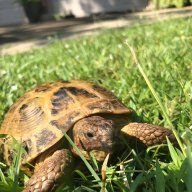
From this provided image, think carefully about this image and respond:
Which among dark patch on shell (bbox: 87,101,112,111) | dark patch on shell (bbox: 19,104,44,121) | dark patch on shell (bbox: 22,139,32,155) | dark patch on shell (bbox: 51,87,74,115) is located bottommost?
dark patch on shell (bbox: 22,139,32,155)

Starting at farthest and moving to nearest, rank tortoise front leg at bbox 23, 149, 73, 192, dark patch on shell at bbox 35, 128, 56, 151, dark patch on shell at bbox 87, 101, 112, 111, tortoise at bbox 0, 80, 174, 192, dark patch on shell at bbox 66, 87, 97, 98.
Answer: dark patch on shell at bbox 66, 87, 97, 98, dark patch on shell at bbox 87, 101, 112, 111, dark patch on shell at bbox 35, 128, 56, 151, tortoise at bbox 0, 80, 174, 192, tortoise front leg at bbox 23, 149, 73, 192

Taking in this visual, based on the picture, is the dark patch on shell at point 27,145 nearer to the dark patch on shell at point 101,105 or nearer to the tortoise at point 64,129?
the tortoise at point 64,129

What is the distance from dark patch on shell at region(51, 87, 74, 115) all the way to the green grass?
1.35ft

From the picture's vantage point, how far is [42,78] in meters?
5.11

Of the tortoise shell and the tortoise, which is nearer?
the tortoise

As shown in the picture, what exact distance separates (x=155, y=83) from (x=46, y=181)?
1.78 meters

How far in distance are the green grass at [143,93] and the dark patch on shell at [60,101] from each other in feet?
A: 1.35

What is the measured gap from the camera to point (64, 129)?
2371 millimetres

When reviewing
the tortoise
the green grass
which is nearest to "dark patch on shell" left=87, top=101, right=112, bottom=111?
the tortoise

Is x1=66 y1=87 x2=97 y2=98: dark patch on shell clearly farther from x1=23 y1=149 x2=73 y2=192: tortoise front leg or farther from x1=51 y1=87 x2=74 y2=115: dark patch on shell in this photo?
x1=23 y1=149 x2=73 y2=192: tortoise front leg

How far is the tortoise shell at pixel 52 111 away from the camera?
7.82 feet

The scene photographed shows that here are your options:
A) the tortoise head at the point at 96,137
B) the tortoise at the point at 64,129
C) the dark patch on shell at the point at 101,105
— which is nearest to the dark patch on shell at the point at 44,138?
the tortoise at the point at 64,129

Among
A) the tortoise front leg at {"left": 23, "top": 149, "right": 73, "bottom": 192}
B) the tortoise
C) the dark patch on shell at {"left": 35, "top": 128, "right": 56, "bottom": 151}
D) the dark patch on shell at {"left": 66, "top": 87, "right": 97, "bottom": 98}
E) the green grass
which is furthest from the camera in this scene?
the dark patch on shell at {"left": 66, "top": 87, "right": 97, "bottom": 98}

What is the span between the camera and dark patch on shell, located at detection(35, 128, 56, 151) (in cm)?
236
